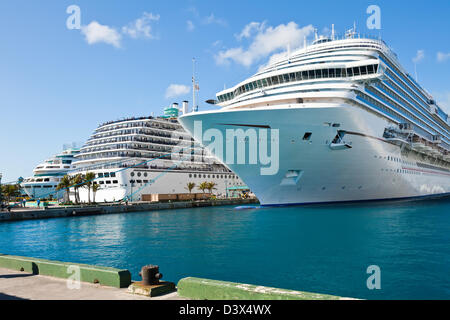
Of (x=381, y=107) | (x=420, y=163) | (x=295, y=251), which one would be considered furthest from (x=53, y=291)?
(x=420, y=163)

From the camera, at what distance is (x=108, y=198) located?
57.6m

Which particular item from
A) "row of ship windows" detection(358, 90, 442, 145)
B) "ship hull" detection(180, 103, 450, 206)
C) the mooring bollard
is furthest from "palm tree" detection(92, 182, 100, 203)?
the mooring bollard

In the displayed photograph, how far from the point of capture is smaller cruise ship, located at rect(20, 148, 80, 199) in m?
67.9

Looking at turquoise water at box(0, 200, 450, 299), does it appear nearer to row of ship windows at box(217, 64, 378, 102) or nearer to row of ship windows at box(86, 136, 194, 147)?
row of ship windows at box(217, 64, 378, 102)

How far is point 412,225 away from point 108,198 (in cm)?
4754

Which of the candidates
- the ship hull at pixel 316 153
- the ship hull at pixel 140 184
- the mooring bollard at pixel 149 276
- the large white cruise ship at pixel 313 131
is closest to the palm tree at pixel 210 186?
the ship hull at pixel 140 184

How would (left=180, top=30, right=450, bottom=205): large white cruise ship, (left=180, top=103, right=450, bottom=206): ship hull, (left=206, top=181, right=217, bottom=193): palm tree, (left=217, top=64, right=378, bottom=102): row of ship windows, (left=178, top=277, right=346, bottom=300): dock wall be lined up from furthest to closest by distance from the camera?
1. (left=206, top=181, right=217, bottom=193): palm tree
2. (left=217, top=64, right=378, bottom=102): row of ship windows
3. (left=180, top=30, right=450, bottom=205): large white cruise ship
4. (left=180, top=103, right=450, bottom=206): ship hull
5. (left=178, top=277, right=346, bottom=300): dock wall

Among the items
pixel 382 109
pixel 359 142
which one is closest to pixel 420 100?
pixel 382 109

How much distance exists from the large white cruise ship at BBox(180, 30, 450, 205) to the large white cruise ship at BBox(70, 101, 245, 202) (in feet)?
88.1

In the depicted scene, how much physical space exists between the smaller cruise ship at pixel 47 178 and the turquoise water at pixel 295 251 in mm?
45307

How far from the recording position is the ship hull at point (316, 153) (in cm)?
2588

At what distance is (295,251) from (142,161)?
50.9 meters

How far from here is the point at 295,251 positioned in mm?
15367
